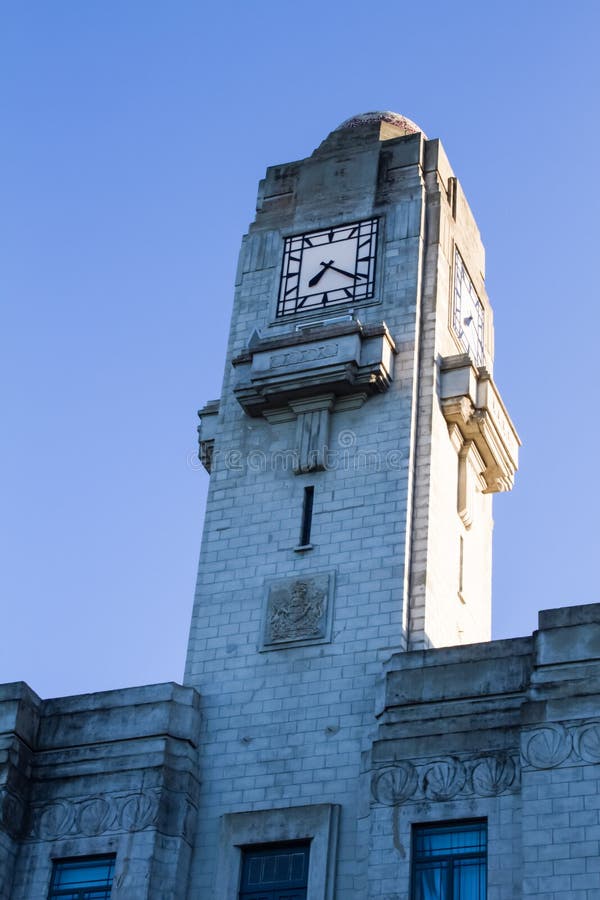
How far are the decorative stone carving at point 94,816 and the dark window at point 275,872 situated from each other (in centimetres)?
203

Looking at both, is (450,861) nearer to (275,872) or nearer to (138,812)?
(275,872)

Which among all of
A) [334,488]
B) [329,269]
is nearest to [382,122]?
[329,269]

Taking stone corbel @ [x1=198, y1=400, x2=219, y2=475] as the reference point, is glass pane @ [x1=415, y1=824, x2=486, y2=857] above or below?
below

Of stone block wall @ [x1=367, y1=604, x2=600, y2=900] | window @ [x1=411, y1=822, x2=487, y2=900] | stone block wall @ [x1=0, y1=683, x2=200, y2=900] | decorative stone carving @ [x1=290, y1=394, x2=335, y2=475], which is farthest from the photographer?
decorative stone carving @ [x1=290, y1=394, x2=335, y2=475]

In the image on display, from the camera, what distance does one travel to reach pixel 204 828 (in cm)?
3206

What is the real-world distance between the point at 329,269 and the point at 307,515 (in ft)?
23.2

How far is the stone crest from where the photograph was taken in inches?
1337

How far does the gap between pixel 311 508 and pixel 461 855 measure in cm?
926

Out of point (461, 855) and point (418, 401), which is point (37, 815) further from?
point (418, 401)

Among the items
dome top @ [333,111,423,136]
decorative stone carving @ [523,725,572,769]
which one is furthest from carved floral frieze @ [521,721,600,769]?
dome top @ [333,111,423,136]

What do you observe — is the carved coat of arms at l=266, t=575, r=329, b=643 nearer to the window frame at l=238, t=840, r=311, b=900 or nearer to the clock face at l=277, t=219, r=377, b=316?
the window frame at l=238, t=840, r=311, b=900

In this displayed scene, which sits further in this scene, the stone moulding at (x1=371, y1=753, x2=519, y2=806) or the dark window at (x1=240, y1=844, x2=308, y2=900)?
the dark window at (x1=240, y1=844, x2=308, y2=900)

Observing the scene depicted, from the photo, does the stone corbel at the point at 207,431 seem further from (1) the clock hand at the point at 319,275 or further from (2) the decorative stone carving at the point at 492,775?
(2) the decorative stone carving at the point at 492,775

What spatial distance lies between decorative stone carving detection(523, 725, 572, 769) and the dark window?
483 cm
